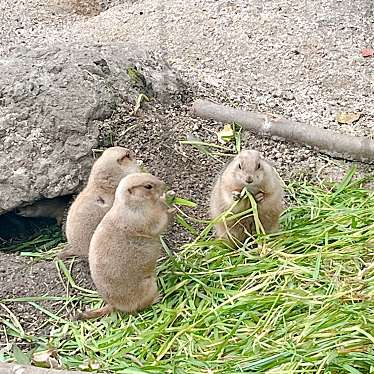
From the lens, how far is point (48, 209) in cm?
505

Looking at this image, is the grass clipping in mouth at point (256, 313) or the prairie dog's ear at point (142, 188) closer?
the grass clipping in mouth at point (256, 313)

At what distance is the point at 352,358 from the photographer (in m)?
3.53

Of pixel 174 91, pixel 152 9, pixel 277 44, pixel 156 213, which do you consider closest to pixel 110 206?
pixel 156 213

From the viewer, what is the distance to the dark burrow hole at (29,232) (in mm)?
5031

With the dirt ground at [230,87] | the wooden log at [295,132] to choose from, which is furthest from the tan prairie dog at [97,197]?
the wooden log at [295,132]

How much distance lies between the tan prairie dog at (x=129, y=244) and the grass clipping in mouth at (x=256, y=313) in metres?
0.13

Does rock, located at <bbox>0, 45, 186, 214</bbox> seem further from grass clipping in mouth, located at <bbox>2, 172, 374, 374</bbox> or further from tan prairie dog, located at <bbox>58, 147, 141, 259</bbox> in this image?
grass clipping in mouth, located at <bbox>2, 172, 374, 374</bbox>

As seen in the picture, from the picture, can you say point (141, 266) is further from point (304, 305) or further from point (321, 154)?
point (321, 154)

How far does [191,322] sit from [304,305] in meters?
0.50

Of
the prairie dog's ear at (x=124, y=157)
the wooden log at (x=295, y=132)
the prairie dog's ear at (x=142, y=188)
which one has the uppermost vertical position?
the prairie dog's ear at (x=142, y=188)

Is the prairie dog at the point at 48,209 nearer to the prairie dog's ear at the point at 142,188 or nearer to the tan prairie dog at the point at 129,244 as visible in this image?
the tan prairie dog at the point at 129,244

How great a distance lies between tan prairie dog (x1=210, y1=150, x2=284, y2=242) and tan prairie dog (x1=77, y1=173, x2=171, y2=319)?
0.43 meters

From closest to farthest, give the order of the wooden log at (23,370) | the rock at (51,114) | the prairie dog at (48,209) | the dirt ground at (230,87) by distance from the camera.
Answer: the wooden log at (23,370) → the dirt ground at (230,87) → the rock at (51,114) → the prairie dog at (48,209)

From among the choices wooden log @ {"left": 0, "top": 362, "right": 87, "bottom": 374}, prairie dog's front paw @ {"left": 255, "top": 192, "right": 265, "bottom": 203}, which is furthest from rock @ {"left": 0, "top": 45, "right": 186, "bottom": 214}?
wooden log @ {"left": 0, "top": 362, "right": 87, "bottom": 374}
